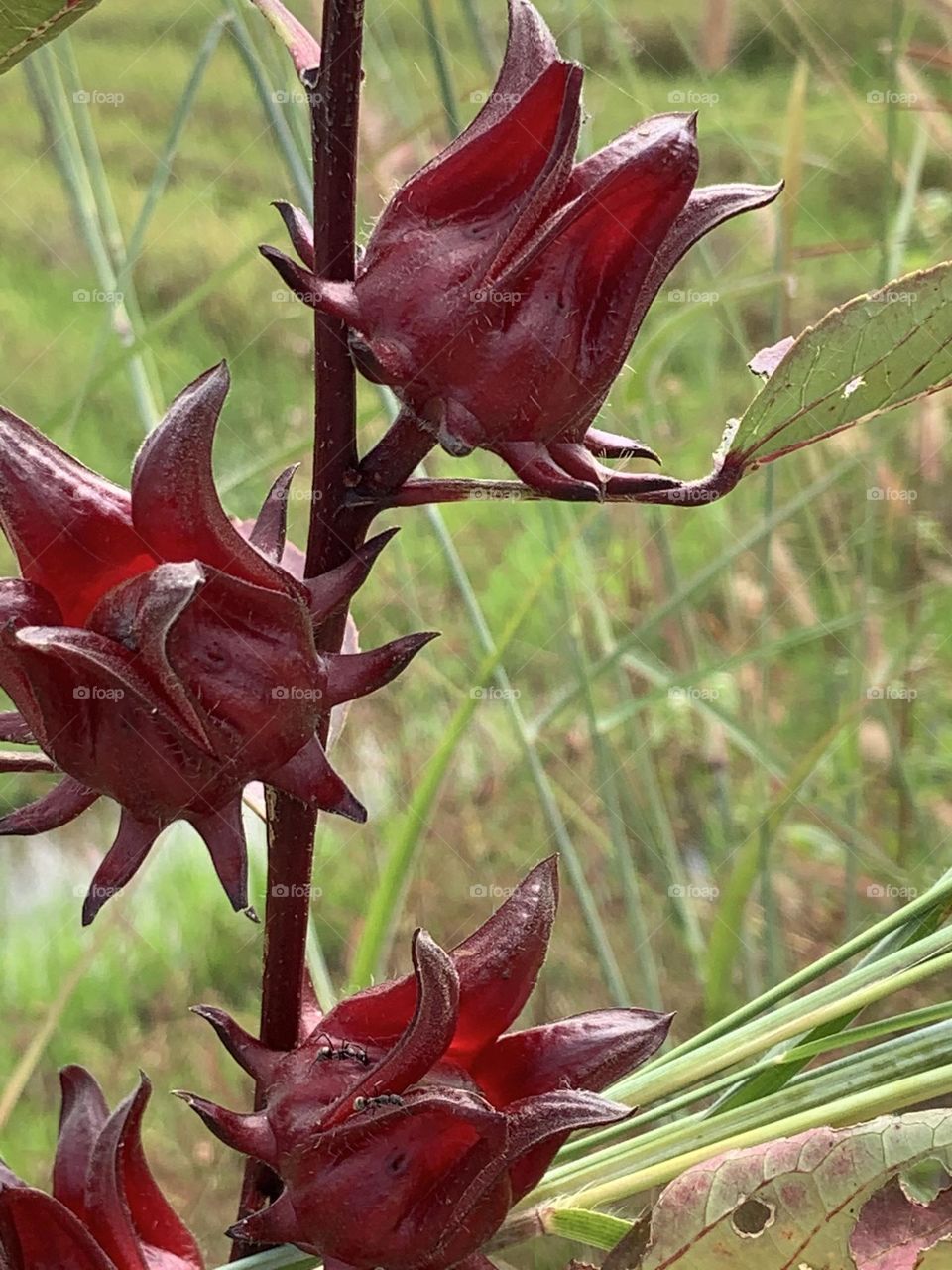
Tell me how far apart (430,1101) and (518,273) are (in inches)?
5.5

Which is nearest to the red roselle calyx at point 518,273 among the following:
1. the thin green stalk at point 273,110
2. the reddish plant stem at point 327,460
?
the reddish plant stem at point 327,460

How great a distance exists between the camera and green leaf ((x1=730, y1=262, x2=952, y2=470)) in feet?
0.92

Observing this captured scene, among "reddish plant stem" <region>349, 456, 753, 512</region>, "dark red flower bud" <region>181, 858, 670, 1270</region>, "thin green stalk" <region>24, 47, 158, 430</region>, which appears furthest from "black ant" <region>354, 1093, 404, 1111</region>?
"thin green stalk" <region>24, 47, 158, 430</region>

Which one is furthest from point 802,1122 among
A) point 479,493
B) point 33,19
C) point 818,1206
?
point 33,19

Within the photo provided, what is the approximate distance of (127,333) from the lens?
75 cm

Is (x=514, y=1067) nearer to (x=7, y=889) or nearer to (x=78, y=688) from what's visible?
(x=78, y=688)

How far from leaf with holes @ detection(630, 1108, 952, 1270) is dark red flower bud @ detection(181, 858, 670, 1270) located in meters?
0.02

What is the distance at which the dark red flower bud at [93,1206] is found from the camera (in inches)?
10.4

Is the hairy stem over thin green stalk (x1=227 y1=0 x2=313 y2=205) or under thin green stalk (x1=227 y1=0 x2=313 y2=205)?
under

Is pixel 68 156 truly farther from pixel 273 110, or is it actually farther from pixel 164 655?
pixel 164 655

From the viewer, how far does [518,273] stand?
23cm

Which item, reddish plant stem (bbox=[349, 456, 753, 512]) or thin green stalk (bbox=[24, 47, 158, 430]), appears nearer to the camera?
reddish plant stem (bbox=[349, 456, 753, 512])

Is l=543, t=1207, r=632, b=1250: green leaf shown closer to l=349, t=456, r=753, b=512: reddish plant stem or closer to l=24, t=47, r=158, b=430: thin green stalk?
l=349, t=456, r=753, b=512: reddish plant stem

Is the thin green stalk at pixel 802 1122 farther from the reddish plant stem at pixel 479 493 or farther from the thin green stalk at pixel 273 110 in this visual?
the thin green stalk at pixel 273 110
